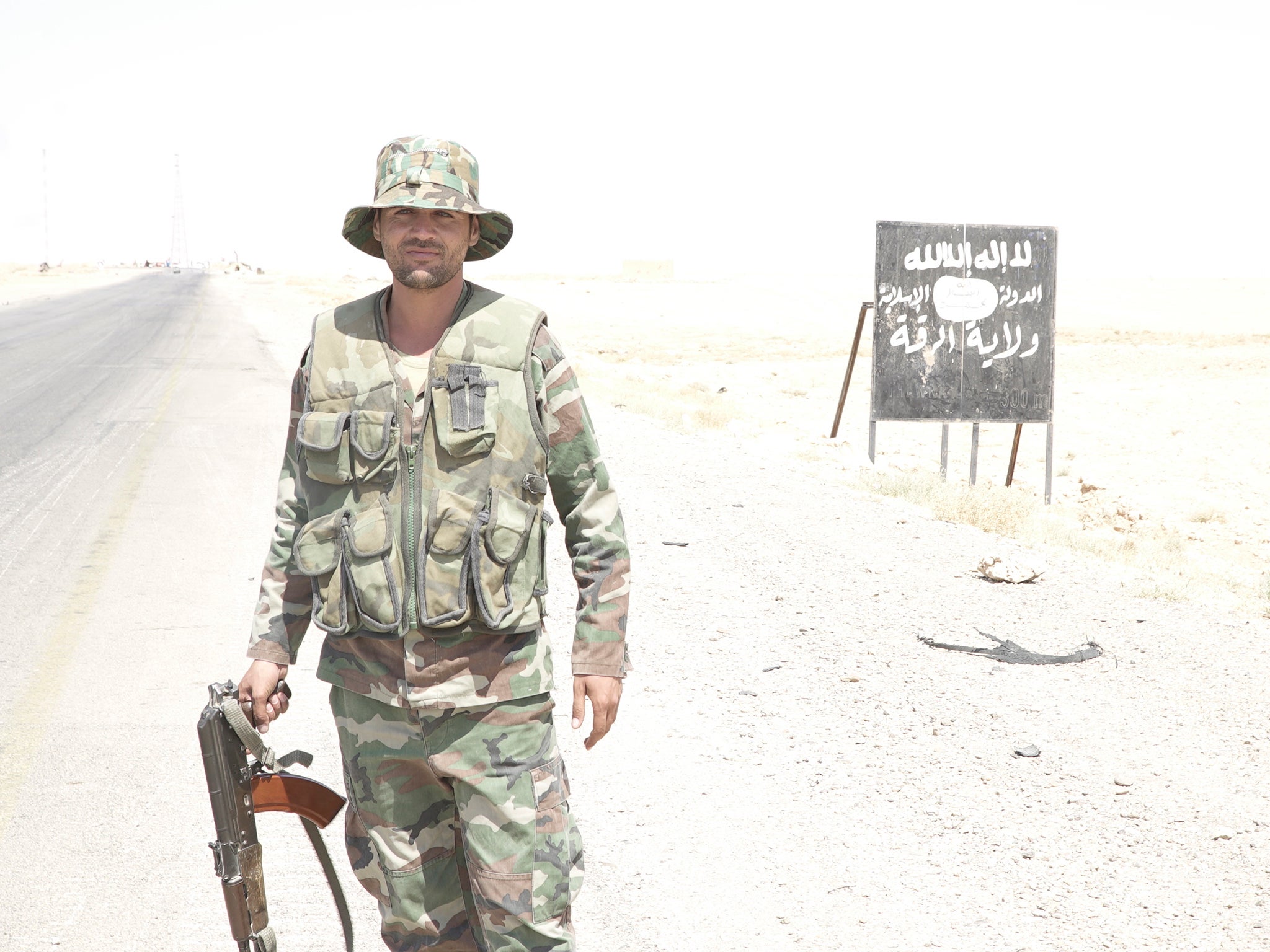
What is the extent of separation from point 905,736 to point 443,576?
8.78 ft

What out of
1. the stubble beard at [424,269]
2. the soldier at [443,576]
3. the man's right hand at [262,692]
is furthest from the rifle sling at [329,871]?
the stubble beard at [424,269]

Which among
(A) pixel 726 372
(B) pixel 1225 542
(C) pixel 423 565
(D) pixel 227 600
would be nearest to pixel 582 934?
(C) pixel 423 565

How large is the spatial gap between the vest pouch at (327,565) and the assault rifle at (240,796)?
25cm

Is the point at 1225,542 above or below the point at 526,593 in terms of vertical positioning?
below

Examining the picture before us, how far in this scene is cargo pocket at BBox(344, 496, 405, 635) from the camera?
2.20m

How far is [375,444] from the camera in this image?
223 centimetres

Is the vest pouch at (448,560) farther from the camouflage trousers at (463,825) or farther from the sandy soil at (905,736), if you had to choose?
the sandy soil at (905,736)

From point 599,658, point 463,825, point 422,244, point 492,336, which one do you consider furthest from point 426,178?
point 463,825

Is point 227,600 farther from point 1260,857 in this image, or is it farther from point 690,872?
point 1260,857

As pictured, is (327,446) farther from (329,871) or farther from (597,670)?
(329,871)

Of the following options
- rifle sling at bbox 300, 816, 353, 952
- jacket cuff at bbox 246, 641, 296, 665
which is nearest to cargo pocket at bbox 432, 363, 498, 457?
jacket cuff at bbox 246, 641, 296, 665

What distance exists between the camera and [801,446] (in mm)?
12773

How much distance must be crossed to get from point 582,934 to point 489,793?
100 centimetres

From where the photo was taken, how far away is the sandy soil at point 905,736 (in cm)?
317
